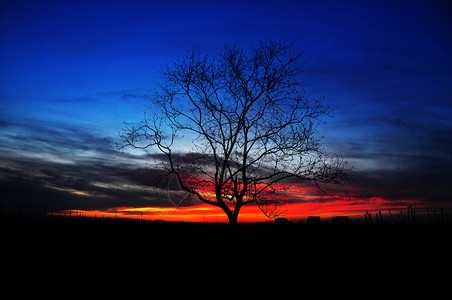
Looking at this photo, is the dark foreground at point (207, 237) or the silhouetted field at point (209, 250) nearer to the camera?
the silhouetted field at point (209, 250)

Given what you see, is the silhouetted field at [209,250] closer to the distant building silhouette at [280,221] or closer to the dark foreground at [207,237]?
the dark foreground at [207,237]

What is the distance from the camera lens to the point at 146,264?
5102 mm

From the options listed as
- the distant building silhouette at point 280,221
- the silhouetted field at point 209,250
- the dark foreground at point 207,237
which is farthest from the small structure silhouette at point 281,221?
the silhouetted field at point 209,250

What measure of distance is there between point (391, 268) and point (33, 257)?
5.72 metres

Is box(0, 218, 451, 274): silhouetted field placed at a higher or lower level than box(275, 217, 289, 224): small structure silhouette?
lower

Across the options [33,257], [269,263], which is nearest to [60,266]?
[33,257]

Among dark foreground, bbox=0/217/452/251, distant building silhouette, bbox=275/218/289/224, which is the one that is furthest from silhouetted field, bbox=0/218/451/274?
distant building silhouette, bbox=275/218/289/224

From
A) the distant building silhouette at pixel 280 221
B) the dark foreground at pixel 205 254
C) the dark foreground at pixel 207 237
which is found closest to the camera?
the dark foreground at pixel 205 254

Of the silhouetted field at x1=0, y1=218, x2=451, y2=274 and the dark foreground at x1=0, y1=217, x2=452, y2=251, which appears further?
the dark foreground at x1=0, y1=217, x2=452, y2=251

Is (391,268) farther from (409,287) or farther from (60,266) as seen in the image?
(60,266)

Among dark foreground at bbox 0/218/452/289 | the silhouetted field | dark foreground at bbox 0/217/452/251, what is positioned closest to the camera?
dark foreground at bbox 0/218/452/289

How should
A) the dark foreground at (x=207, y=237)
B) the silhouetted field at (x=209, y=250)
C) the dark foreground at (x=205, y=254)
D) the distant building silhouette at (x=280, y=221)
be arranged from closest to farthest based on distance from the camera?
the dark foreground at (x=205, y=254) → the silhouetted field at (x=209, y=250) → the dark foreground at (x=207, y=237) → the distant building silhouette at (x=280, y=221)

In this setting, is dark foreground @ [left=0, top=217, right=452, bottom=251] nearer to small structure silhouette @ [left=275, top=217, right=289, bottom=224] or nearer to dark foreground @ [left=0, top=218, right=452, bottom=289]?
dark foreground @ [left=0, top=218, right=452, bottom=289]

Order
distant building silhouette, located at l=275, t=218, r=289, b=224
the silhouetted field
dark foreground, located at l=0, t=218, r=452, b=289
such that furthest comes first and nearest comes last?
1. distant building silhouette, located at l=275, t=218, r=289, b=224
2. the silhouetted field
3. dark foreground, located at l=0, t=218, r=452, b=289
